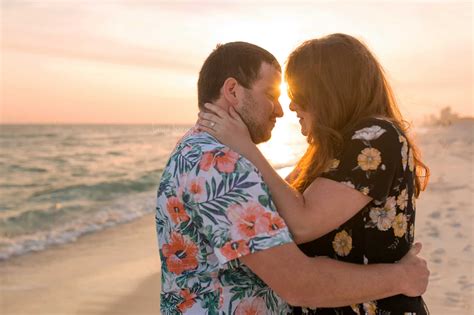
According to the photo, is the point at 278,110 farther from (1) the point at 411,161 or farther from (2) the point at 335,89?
(1) the point at 411,161

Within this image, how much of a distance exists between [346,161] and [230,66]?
23.4 inches

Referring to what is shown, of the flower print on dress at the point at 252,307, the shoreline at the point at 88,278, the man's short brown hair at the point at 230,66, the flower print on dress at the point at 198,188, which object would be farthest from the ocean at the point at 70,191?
the flower print on dress at the point at 198,188

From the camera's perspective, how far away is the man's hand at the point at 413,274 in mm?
2463

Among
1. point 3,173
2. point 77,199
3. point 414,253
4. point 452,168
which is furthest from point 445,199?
point 3,173

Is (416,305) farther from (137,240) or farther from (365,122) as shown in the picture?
(137,240)

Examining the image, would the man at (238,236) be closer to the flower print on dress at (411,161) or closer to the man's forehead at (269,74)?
the man's forehead at (269,74)

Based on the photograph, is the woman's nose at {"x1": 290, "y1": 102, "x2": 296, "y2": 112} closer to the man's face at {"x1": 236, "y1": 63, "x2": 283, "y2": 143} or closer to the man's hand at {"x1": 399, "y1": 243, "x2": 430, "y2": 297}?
the man's face at {"x1": 236, "y1": 63, "x2": 283, "y2": 143}

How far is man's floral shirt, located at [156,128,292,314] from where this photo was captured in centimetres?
215

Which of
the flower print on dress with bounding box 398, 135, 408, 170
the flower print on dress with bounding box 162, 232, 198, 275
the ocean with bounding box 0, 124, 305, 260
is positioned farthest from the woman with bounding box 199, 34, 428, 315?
the ocean with bounding box 0, 124, 305, 260

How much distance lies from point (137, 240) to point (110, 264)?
1.62 m

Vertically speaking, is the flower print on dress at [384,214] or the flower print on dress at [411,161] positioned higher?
the flower print on dress at [411,161]

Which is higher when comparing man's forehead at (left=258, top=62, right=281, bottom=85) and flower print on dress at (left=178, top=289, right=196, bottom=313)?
man's forehead at (left=258, top=62, right=281, bottom=85)

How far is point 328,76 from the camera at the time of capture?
8.20 feet

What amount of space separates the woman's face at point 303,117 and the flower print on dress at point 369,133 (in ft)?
0.86
